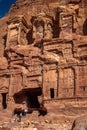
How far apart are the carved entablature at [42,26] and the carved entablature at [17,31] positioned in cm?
151

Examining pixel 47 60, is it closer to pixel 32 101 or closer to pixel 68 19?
pixel 32 101

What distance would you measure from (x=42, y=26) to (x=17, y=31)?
3.19 metres

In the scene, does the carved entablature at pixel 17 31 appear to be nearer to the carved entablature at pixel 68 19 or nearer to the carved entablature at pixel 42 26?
the carved entablature at pixel 42 26

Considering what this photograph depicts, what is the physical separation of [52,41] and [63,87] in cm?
560

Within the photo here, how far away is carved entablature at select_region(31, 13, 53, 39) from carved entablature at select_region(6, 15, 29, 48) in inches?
59.5

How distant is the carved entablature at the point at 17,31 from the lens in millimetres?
30594

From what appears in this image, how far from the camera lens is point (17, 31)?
1225 inches

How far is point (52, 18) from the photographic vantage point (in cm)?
3169

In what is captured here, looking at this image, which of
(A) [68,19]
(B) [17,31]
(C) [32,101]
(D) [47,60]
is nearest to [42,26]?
(B) [17,31]

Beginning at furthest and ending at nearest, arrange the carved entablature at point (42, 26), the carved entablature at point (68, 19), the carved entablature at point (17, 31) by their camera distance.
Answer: the carved entablature at point (17, 31) < the carved entablature at point (42, 26) < the carved entablature at point (68, 19)

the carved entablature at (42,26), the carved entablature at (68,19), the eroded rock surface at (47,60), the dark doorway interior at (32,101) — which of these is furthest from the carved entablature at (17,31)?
the dark doorway interior at (32,101)

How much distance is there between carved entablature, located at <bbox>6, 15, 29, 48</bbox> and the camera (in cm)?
3059

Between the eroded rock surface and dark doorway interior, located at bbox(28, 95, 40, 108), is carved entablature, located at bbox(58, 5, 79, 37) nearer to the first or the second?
the eroded rock surface

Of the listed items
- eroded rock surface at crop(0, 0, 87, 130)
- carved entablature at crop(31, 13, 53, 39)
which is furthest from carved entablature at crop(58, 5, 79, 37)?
carved entablature at crop(31, 13, 53, 39)
